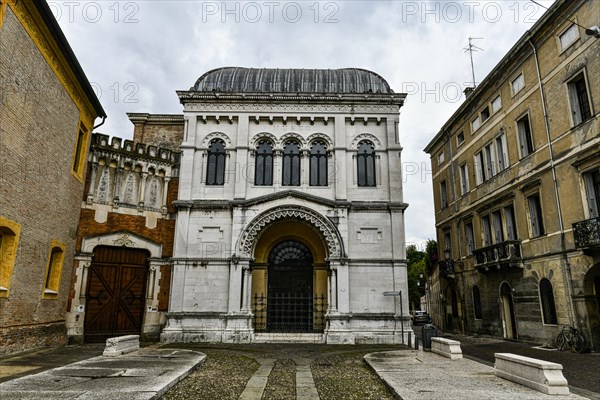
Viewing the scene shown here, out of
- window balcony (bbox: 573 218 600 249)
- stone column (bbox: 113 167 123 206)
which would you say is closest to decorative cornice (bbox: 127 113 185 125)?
stone column (bbox: 113 167 123 206)

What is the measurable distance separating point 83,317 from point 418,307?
203ft

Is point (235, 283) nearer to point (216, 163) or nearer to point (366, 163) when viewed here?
point (216, 163)

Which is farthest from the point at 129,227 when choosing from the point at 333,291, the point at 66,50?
the point at 333,291

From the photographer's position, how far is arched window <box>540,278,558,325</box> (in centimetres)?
1769

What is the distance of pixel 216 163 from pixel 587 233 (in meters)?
16.6

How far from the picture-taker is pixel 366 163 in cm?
2131

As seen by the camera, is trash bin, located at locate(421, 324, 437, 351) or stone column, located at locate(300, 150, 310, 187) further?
stone column, located at locate(300, 150, 310, 187)

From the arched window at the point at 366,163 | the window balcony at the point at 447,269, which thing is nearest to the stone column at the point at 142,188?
the arched window at the point at 366,163

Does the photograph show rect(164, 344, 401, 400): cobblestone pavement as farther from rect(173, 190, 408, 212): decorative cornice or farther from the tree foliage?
the tree foliage

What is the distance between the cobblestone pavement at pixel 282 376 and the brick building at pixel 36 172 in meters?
6.16

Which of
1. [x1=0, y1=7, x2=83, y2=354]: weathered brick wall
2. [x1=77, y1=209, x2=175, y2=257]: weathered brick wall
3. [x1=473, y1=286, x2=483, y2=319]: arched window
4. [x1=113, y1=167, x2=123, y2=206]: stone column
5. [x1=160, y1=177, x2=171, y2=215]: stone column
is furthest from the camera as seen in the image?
[x1=473, y1=286, x2=483, y2=319]: arched window

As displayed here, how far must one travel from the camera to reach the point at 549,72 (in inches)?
717

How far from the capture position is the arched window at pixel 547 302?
17.7 meters

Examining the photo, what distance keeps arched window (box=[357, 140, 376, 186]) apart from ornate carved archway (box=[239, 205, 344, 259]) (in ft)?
10.1
